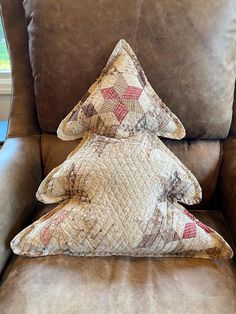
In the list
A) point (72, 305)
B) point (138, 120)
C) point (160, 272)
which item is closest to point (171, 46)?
point (138, 120)

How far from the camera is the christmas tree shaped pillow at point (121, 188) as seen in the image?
87cm

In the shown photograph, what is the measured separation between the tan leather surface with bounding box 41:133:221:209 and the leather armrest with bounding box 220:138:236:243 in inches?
0.9

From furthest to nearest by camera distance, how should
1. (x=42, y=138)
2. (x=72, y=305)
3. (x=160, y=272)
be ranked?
(x=42, y=138)
(x=160, y=272)
(x=72, y=305)

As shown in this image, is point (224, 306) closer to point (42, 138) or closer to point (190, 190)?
point (190, 190)

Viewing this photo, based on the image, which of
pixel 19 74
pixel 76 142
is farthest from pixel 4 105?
pixel 76 142

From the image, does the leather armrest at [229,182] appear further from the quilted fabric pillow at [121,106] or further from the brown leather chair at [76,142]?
the quilted fabric pillow at [121,106]

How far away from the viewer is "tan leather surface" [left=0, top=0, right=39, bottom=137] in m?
1.14

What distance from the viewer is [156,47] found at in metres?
1.04

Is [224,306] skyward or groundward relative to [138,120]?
groundward

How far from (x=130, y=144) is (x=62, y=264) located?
1.17ft

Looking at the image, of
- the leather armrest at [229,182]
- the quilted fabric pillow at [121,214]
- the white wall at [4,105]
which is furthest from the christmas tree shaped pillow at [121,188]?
the white wall at [4,105]

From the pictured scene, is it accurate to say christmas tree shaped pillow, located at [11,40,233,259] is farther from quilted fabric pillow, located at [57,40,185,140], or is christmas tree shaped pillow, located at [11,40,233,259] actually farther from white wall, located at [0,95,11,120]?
white wall, located at [0,95,11,120]

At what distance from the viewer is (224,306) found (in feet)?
2.56

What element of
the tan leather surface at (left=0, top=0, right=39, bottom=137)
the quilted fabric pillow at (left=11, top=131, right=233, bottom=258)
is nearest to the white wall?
the tan leather surface at (left=0, top=0, right=39, bottom=137)
